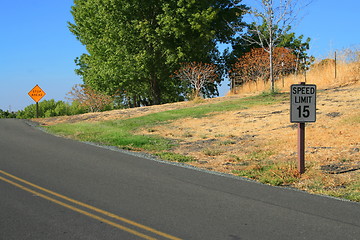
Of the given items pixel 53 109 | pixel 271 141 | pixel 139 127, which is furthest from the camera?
pixel 53 109

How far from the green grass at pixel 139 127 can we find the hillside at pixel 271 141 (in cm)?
16

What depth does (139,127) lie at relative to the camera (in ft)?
65.9

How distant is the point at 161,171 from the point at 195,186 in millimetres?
1882

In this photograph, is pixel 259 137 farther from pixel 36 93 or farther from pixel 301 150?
pixel 36 93

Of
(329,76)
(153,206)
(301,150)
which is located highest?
(329,76)

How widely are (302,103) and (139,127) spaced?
11614mm

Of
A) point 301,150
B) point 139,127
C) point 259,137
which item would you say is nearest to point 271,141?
point 259,137

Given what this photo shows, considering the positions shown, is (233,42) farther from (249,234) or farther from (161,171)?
(249,234)

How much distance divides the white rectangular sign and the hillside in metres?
1.37

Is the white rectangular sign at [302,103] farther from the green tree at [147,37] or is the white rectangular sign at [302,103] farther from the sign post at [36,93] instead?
the sign post at [36,93]

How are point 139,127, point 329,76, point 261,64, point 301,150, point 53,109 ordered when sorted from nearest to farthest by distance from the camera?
point 301,150, point 139,127, point 329,76, point 261,64, point 53,109

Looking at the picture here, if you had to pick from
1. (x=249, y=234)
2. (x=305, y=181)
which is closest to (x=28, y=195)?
(x=249, y=234)

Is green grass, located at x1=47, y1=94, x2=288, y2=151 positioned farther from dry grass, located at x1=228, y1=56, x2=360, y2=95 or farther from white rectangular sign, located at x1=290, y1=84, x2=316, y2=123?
white rectangular sign, located at x1=290, y1=84, x2=316, y2=123

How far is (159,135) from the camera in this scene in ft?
57.4
